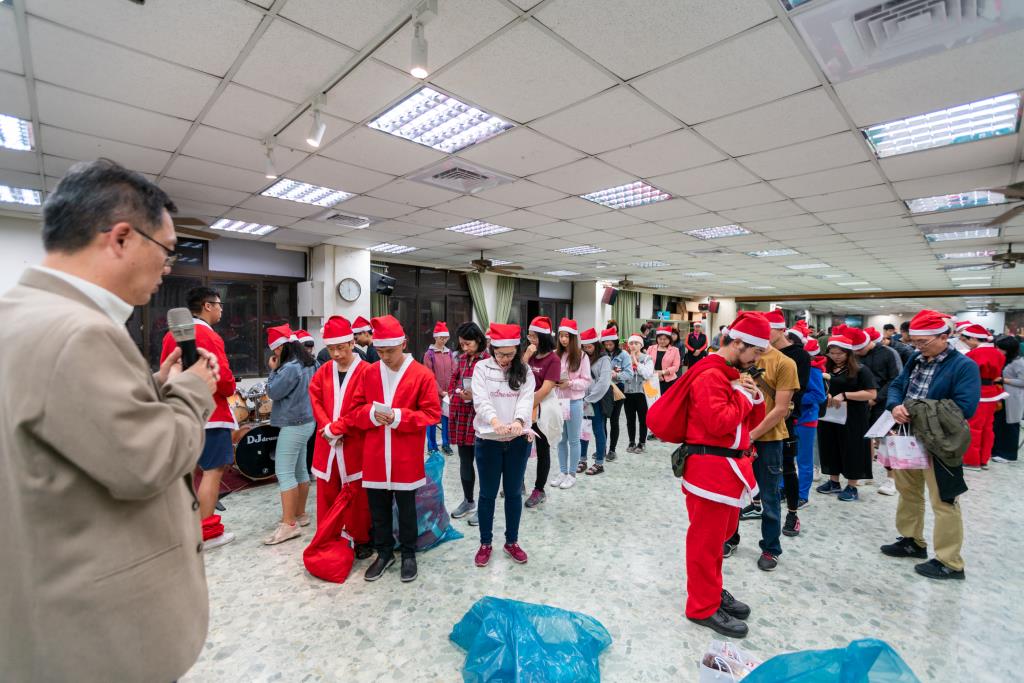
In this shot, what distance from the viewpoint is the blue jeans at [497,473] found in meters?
2.49

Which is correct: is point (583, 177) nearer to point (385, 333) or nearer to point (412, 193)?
point (412, 193)

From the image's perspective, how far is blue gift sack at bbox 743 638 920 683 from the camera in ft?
3.41

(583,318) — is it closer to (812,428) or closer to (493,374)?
(812,428)

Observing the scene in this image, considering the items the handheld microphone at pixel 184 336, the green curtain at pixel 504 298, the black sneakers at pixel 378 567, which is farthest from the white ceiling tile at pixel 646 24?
the green curtain at pixel 504 298

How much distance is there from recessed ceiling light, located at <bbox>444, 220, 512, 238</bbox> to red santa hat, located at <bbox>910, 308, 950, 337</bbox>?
13.9 feet

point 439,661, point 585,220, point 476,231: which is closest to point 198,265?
point 476,231

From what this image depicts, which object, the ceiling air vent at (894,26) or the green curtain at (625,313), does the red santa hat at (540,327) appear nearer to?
the ceiling air vent at (894,26)

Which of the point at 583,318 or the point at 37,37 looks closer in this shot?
the point at 37,37

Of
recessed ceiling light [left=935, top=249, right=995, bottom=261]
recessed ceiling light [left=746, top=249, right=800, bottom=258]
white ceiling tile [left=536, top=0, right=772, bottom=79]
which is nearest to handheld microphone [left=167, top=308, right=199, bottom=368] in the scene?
white ceiling tile [left=536, top=0, right=772, bottom=79]

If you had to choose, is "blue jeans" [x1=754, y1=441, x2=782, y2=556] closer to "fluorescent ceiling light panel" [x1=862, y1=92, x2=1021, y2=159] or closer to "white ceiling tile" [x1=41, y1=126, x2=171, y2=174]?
"fluorescent ceiling light panel" [x1=862, y1=92, x2=1021, y2=159]

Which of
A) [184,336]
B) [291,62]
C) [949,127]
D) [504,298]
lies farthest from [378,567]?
[504,298]

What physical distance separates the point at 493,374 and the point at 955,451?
2.55 m

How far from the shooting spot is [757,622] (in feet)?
6.87

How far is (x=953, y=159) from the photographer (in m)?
3.19
